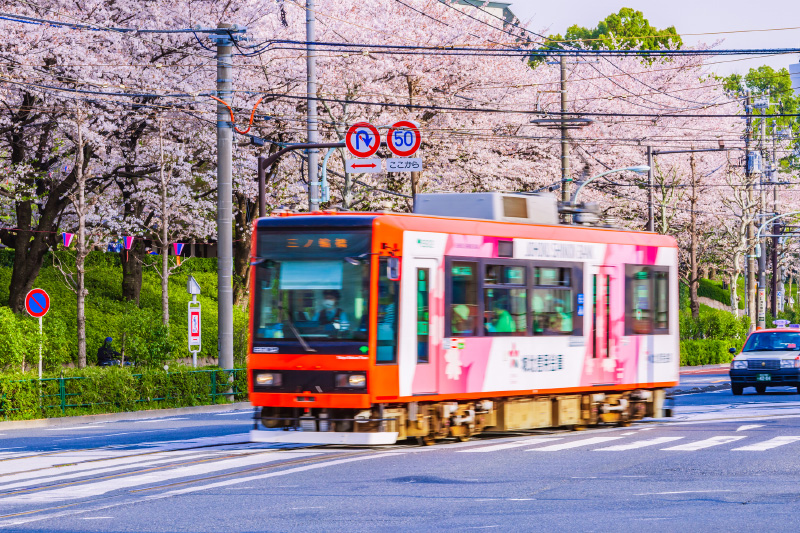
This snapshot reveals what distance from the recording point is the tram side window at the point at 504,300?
56.7ft

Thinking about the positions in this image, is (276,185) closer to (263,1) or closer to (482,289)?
(263,1)

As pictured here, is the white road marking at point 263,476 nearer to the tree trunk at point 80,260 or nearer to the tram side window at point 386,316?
the tram side window at point 386,316

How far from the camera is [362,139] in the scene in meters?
30.4

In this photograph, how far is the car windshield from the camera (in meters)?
32.0

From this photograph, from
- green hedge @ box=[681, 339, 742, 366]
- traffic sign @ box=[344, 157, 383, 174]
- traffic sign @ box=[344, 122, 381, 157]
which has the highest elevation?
traffic sign @ box=[344, 122, 381, 157]

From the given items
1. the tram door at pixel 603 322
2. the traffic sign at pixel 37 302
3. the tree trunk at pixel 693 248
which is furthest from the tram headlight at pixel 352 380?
the tree trunk at pixel 693 248

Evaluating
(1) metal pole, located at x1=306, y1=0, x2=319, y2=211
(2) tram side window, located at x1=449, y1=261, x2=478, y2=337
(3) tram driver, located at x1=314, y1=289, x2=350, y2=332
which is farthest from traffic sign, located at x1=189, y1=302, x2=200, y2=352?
(3) tram driver, located at x1=314, y1=289, x2=350, y2=332

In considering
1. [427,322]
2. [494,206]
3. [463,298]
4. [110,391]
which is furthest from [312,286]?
[110,391]

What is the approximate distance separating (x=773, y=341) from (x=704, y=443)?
1627 centimetres

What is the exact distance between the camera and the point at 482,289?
17156 mm

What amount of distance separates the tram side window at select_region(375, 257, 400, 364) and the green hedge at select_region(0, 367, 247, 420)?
1101cm

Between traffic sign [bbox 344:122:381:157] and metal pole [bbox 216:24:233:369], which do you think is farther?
traffic sign [bbox 344:122:381:157]

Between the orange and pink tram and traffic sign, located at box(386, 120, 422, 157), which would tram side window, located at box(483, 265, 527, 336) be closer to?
the orange and pink tram

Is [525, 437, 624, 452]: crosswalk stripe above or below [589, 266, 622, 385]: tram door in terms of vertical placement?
below
